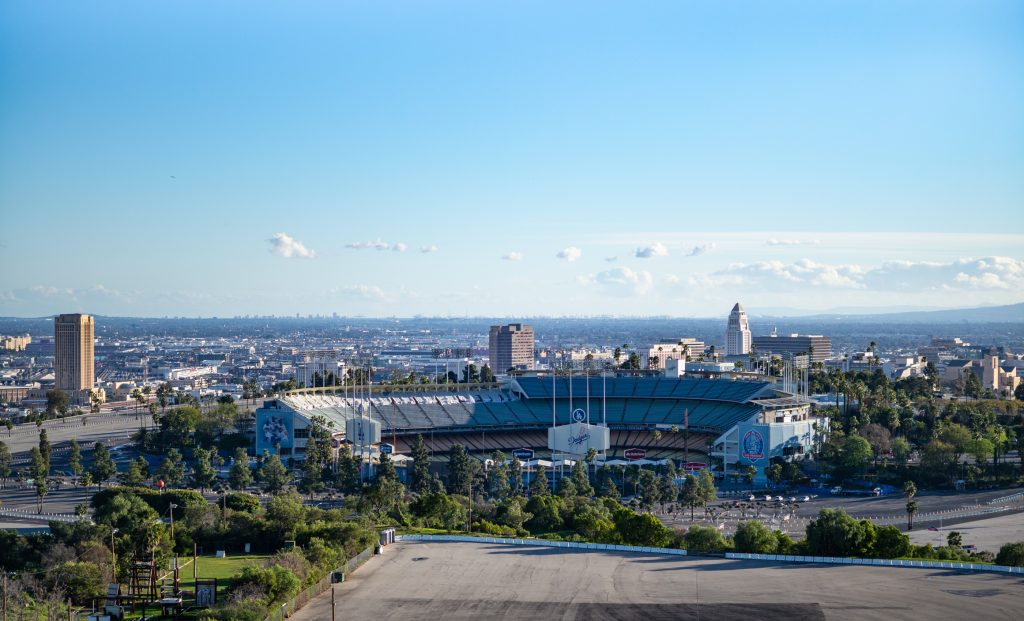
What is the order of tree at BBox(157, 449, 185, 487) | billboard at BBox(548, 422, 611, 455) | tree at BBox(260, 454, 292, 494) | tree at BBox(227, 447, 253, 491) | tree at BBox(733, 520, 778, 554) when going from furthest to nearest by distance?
billboard at BBox(548, 422, 611, 455) < tree at BBox(157, 449, 185, 487) < tree at BBox(227, 447, 253, 491) < tree at BBox(260, 454, 292, 494) < tree at BBox(733, 520, 778, 554)

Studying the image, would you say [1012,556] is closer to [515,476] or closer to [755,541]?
[755,541]

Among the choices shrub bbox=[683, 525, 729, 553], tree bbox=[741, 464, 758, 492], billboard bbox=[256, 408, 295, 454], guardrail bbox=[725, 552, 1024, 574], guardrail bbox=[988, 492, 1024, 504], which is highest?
billboard bbox=[256, 408, 295, 454]

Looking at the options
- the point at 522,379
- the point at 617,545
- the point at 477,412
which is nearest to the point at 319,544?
the point at 617,545

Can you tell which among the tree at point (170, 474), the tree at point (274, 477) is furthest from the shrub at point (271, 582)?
the tree at point (170, 474)

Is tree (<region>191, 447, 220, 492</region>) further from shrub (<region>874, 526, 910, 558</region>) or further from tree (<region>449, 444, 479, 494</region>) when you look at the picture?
shrub (<region>874, 526, 910, 558</region>)

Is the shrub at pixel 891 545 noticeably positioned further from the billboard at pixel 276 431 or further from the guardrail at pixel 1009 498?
the billboard at pixel 276 431

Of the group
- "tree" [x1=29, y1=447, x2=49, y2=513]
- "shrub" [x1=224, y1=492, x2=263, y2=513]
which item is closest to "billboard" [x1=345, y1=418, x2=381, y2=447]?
"tree" [x1=29, y1=447, x2=49, y2=513]

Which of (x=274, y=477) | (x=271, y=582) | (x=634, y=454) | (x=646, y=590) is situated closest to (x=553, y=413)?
(x=634, y=454)
